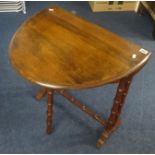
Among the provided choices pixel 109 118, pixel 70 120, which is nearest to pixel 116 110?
pixel 109 118

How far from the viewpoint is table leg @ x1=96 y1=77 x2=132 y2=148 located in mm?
1341

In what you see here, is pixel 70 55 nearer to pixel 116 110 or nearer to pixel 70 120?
pixel 116 110

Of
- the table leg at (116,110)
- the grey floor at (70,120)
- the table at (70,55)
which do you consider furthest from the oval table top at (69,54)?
the grey floor at (70,120)

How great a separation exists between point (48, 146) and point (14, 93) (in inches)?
21.0

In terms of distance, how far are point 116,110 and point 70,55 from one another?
455 millimetres

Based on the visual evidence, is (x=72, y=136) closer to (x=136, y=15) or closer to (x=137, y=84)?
(x=137, y=84)

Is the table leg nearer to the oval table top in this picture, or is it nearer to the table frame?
the table frame

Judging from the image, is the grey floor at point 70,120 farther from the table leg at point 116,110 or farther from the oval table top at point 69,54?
the oval table top at point 69,54

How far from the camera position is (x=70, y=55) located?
51.1 inches

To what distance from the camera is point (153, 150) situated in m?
1.63

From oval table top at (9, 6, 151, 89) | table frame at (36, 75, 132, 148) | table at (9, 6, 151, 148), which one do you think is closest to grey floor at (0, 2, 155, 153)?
table frame at (36, 75, 132, 148)

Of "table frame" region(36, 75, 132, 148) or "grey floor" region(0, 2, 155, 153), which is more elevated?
"table frame" region(36, 75, 132, 148)

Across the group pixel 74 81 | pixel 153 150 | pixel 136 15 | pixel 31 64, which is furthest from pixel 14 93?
pixel 136 15

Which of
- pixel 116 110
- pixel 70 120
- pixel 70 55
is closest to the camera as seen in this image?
pixel 70 55
